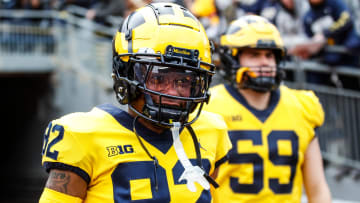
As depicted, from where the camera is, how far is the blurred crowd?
527cm

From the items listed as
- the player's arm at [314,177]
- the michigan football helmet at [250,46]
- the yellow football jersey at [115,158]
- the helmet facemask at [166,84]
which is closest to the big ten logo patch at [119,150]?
the yellow football jersey at [115,158]

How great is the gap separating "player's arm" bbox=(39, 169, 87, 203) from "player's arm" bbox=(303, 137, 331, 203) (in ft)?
5.59

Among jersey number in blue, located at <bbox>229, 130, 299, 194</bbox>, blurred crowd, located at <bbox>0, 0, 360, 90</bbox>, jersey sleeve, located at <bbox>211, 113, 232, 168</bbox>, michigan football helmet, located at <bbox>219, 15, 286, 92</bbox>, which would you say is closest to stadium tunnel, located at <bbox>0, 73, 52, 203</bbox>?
blurred crowd, located at <bbox>0, 0, 360, 90</bbox>

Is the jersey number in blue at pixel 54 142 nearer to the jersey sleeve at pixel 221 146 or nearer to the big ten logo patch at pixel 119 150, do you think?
the big ten logo patch at pixel 119 150

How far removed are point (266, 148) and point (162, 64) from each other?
50.3 inches

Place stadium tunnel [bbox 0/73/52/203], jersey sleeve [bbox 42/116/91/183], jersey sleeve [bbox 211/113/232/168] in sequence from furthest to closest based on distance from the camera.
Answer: stadium tunnel [bbox 0/73/52/203]
jersey sleeve [bbox 211/113/232/168]
jersey sleeve [bbox 42/116/91/183]

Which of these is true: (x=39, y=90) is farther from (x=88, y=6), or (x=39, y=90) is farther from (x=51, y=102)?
(x=88, y=6)

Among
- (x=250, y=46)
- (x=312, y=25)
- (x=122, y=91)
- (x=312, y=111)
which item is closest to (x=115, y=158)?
(x=122, y=91)

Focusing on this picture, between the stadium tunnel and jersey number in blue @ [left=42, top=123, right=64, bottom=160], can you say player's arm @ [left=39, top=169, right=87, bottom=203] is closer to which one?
jersey number in blue @ [left=42, top=123, right=64, bottom=160]

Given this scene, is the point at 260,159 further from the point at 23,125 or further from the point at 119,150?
the point at 23,125

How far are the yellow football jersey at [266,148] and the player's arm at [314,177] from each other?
0.17 feet

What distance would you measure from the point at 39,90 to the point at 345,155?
8.12 metres

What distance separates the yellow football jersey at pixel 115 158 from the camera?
194 cm

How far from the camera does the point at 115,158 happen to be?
199cm
